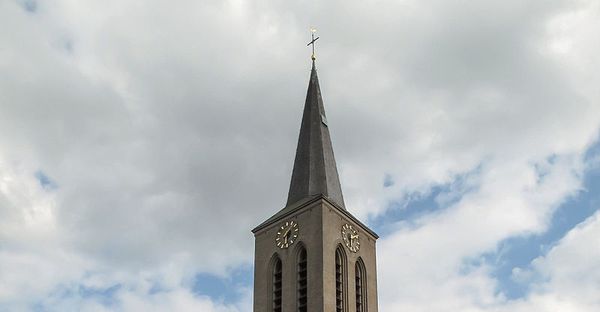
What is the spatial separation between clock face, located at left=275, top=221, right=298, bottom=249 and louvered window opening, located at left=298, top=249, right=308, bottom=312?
115 centimetres

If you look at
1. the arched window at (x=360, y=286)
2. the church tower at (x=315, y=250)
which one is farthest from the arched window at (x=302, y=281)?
the arched window at (x=360, y=286)

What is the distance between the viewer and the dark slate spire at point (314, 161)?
155 feet

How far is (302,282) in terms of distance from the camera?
43125 mm

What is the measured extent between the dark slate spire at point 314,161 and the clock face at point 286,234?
216 centimetres

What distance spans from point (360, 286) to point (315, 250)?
Result: 450cm

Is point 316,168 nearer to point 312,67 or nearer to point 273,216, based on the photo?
point 273,216

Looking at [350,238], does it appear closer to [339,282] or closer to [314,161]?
[339,282]

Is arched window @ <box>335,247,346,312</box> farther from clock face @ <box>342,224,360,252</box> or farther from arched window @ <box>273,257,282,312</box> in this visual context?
arched window @ <box>273,257,282,312</box>

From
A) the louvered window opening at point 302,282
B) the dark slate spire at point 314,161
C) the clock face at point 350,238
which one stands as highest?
the dark slate spire at point 314,161

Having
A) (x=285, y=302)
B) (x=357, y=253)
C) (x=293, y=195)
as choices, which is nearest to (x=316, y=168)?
(x=293, y=195)

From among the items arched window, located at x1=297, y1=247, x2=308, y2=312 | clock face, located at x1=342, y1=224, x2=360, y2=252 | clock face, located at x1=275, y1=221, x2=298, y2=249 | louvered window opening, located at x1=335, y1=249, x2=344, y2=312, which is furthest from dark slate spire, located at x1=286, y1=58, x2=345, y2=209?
arched window, located at x1=297, y1=247, x2=308, y2=312

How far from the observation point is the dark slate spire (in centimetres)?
4738

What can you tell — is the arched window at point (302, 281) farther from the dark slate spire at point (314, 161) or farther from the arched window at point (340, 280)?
the dark slate spire at point (314, 161)

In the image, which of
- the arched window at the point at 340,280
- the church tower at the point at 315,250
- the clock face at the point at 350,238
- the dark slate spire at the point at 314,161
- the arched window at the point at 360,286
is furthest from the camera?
the dark slate spire at the point at 314,161
